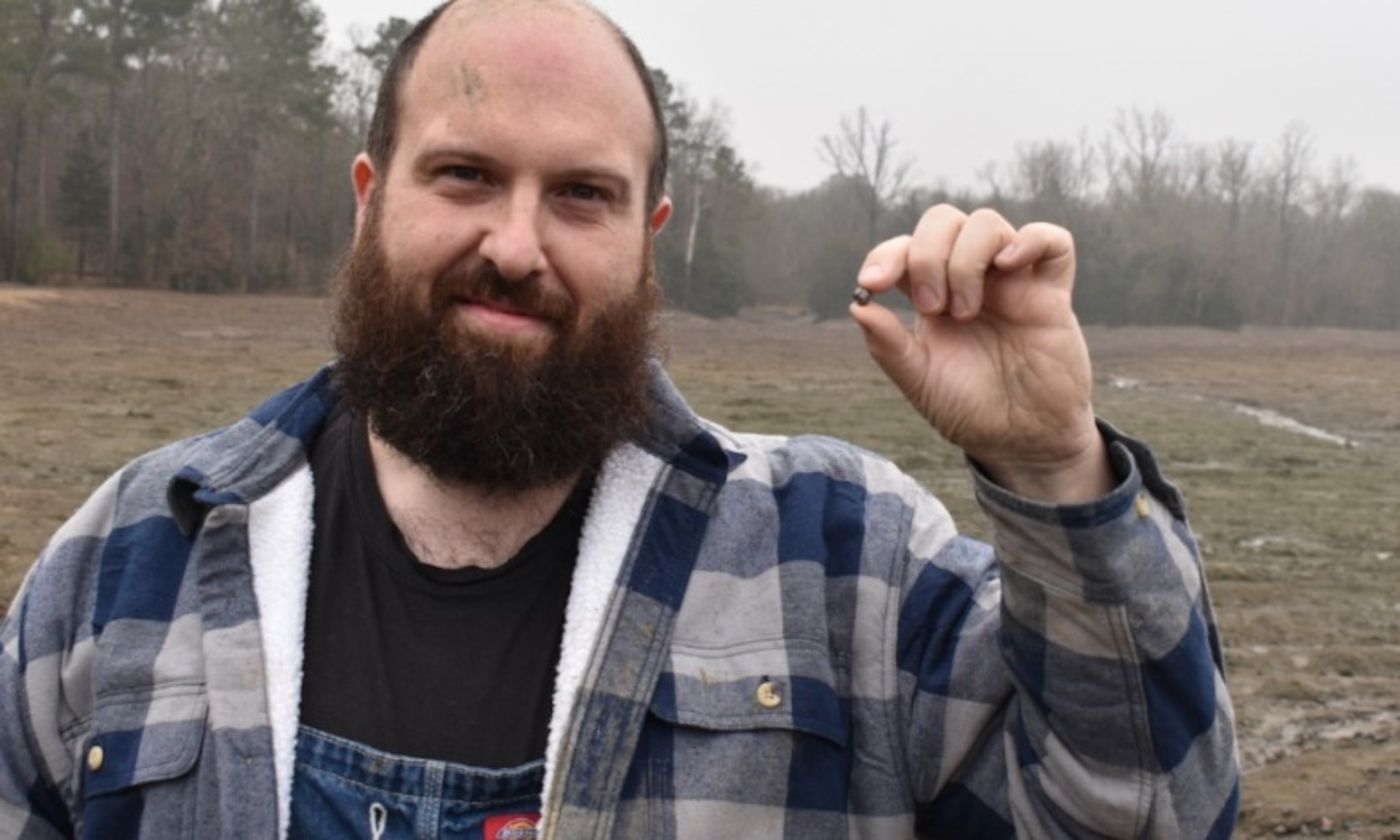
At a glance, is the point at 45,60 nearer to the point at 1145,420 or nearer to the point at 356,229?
the point at 1145,420

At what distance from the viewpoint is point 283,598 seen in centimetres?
197

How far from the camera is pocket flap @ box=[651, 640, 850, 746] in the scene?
188cm

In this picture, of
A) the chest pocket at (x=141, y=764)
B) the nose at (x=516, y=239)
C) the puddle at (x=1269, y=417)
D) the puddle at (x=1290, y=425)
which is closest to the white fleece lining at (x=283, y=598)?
the chest pocket at (x=141, y=764)

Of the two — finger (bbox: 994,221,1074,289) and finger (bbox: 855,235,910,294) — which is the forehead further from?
finger (bbox: 994,221,1074,289)

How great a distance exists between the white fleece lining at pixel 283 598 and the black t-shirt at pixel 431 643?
32 mm

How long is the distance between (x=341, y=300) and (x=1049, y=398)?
4.04ft

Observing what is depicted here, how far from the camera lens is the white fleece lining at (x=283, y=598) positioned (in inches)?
73.4

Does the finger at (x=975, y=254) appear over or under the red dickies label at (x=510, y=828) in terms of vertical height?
over

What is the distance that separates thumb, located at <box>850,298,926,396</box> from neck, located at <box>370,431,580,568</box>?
0.60m

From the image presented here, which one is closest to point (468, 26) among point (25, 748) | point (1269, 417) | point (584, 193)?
point (584, 193)

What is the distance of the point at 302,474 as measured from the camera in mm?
2133

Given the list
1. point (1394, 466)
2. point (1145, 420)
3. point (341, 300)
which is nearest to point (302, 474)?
point (341, 300)

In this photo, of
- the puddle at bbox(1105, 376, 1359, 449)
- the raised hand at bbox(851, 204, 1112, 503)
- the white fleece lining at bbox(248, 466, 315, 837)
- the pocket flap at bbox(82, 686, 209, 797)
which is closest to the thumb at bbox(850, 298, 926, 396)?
the raised hand at bbox(851, 204, 1112, 503)

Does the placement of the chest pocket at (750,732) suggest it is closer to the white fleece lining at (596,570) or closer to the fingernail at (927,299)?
the white fleece lining at (596,570)
